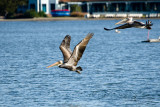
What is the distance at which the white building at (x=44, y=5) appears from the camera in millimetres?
146925

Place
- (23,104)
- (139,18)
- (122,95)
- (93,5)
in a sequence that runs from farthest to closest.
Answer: (93,5) < (139,18) < (122,95) < (23,104)

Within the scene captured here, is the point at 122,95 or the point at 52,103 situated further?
the point at 122,95

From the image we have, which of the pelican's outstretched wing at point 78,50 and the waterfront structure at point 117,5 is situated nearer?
the pelican's outstretched wing at point 78,50

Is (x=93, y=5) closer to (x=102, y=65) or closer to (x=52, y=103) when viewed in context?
(x=102, y=65)

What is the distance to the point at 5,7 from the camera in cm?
14350

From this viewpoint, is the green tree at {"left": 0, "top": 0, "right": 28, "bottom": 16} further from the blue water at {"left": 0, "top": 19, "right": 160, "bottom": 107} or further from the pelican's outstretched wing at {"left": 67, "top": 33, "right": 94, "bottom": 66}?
the pelican's outstretched wing at {"left": 67, "top": 33, "right": 94, "bottom": 66}

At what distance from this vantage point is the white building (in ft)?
482

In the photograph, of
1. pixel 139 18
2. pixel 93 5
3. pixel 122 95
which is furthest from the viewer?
pixel 93 5

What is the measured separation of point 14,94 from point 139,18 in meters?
117

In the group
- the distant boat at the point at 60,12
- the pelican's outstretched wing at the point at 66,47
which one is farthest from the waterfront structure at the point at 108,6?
the pelican's outstretched wing at the point at 66,47

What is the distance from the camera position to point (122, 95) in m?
25.0

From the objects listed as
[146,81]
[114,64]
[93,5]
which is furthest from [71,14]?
[146,81]

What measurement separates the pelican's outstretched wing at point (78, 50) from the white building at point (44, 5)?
127 m

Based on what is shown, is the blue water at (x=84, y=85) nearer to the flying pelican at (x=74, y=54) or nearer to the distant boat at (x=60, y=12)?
the flying pelican at (x=74, y=54)
